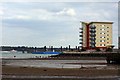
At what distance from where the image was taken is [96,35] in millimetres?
167500

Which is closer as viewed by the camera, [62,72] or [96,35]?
[62,72]

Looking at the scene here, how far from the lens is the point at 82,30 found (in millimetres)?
173125

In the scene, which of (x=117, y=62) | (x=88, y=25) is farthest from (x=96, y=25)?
(x=117, y=62)

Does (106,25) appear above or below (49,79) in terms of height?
above

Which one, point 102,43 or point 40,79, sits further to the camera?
point 102,43

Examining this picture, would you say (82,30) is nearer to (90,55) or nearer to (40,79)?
(90,55)

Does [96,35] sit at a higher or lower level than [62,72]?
higher

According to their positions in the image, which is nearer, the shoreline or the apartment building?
the shoreline

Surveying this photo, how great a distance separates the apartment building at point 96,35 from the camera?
164 m

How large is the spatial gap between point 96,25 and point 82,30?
7.77 m

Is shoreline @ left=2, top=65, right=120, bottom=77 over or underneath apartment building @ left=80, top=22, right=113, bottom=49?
underneath

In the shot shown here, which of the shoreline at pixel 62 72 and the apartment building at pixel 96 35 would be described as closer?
the shoreline at pixel 62 72

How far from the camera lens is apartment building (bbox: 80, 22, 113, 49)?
16350 cm

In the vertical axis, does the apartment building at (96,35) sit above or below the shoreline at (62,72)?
above
